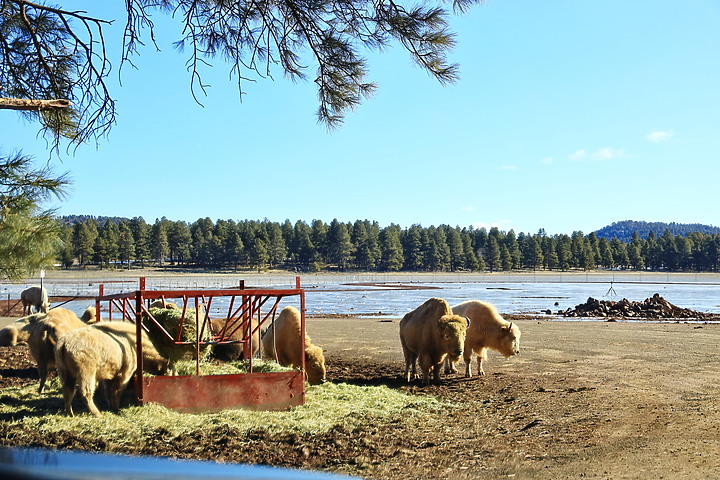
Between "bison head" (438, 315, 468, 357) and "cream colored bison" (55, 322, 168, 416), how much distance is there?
6.22 metres

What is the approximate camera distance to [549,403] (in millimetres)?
11516

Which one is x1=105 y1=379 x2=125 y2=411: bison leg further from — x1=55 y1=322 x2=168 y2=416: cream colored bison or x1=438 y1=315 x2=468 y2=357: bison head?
x1=438 y1=315 x2=468 y2=357: bison head

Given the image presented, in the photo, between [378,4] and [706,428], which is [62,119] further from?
[706,428]

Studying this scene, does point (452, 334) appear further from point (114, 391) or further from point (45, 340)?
point (45, 340)

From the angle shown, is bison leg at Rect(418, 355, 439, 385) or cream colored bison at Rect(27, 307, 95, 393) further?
bison leg at Rect(418, 355, 439, 385)

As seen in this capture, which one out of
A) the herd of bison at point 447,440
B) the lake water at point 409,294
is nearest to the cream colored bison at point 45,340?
the herd of bison at point 447,440

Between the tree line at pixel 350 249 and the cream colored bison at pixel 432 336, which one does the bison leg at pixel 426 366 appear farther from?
the tree line at pixel 350 249

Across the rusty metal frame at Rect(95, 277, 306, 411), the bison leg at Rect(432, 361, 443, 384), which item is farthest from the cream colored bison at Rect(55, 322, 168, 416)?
the bison leg at Rect(432, 361, 443, 384)

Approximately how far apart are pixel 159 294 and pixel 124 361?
3.81 feet

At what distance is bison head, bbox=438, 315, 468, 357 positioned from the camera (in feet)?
44.5

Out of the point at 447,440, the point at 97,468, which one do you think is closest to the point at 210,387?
the point at 447,440

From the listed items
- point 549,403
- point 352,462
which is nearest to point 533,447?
point 352,462

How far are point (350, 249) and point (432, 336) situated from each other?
5110 inches

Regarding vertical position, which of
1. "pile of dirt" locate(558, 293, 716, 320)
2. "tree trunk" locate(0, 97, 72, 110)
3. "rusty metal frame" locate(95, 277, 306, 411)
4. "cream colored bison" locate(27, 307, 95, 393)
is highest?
"tree trunk" locate(0, 97, 72, 110)
